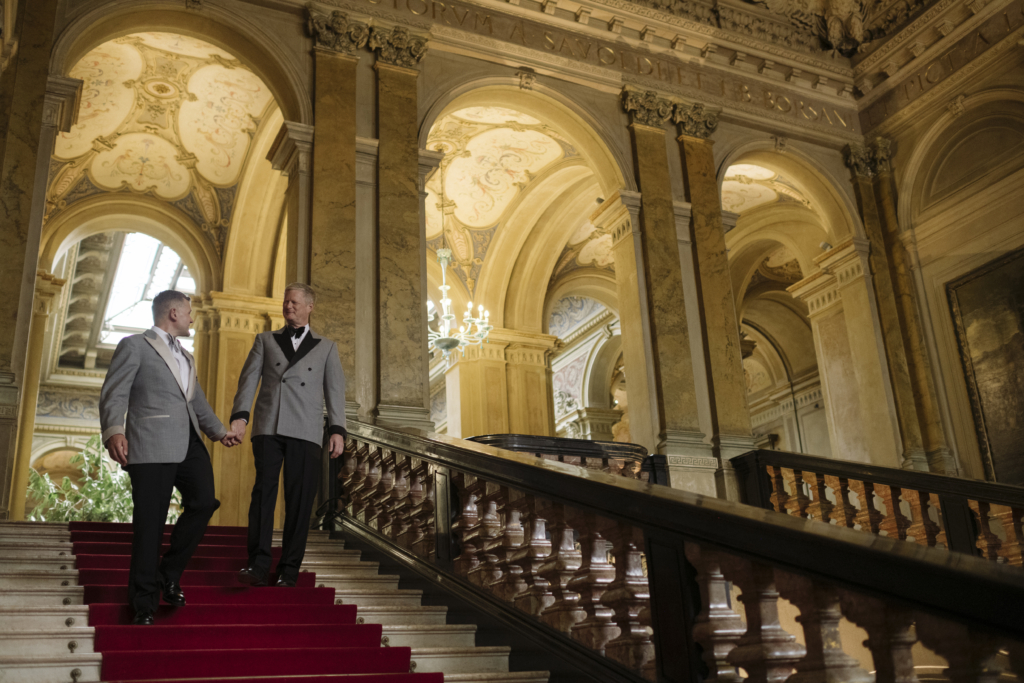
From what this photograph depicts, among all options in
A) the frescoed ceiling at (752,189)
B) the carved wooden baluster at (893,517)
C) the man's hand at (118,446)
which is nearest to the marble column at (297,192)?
the man's hand at (118,446)

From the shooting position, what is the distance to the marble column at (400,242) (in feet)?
27.8

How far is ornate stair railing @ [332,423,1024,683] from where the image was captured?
1894 millimetres

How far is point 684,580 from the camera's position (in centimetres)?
280

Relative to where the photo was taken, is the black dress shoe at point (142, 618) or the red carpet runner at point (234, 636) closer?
the red carpet runner at point (234, 636)

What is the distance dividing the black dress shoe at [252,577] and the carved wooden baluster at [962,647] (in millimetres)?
3167

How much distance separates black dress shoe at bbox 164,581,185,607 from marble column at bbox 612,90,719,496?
6088 mm

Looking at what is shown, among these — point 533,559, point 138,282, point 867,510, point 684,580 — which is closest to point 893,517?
point 867,510

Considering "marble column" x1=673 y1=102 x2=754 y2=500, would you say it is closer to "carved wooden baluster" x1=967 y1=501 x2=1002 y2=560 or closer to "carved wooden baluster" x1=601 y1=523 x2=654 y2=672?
"carved wooden baluster" x1=967 y1=501 x2=1002 y2=560

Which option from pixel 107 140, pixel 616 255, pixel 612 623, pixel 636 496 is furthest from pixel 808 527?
pixel 107 140

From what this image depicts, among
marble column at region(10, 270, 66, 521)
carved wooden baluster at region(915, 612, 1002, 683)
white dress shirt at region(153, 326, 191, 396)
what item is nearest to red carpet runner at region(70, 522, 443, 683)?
white dress shirt at region(153, 326, 191, 396)

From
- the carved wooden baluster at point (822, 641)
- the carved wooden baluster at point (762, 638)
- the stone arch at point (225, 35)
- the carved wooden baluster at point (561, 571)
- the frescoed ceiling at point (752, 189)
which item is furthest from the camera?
the frescoed ceiling at point (752, 189)

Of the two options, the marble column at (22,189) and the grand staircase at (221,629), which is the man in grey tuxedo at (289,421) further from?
the marble column at (22,189)

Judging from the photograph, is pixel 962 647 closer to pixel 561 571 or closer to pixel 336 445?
pixel 561 571

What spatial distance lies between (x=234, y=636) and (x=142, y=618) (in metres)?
0.37
